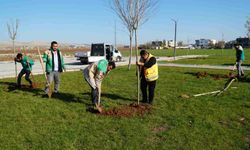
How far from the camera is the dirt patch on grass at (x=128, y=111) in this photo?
770cm

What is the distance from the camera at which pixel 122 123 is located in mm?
7039

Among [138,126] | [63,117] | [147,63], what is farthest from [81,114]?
[147,63]

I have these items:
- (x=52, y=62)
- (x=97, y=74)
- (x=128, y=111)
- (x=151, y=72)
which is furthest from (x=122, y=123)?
(x=52, y=62)

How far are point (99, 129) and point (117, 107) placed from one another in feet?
6.26

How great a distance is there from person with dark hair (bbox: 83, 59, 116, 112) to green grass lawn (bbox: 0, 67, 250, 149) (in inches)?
21.9

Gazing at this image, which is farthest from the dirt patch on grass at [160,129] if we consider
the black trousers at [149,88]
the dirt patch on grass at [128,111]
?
the black trousers at [149,88]

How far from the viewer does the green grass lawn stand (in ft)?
19.2

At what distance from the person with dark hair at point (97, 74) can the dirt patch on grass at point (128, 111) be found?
11.8 inches

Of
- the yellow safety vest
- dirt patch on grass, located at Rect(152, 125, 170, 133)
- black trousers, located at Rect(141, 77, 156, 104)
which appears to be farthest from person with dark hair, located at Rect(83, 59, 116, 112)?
dirt patch on grass, located at Rect(152, 125, 170, 133)

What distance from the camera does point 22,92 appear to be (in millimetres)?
10617

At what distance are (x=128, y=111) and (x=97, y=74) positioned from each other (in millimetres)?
1296

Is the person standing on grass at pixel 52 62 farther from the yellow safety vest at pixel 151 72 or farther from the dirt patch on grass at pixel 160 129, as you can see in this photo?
the dirt patch on grass at pixel 160 129

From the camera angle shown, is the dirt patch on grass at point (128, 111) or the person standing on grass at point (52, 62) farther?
the person standing on grass at point (52, 62)

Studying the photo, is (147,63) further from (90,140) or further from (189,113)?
(90,140)
